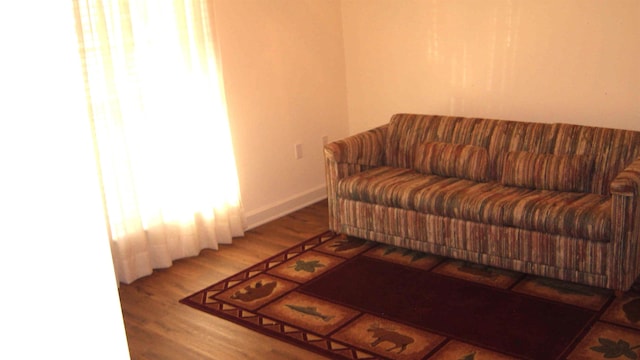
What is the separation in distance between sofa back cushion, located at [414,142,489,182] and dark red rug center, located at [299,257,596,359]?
0.73 metres

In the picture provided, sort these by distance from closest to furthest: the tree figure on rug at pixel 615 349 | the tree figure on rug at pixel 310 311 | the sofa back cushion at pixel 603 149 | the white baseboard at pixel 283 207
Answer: the tree figure on rug at pixel 615 349 → the tree figure on rug at pixel 310 311 → the sofa back cushion at pixel 603 149 → the white baseboard at pixel 283 207

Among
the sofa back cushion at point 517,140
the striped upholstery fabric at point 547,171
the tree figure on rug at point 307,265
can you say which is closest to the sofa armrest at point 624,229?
the striped upholstery fabric at point 547,171

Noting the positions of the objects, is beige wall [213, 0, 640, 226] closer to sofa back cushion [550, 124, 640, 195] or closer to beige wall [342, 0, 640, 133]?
beige wall [342, 0, 640, 133]

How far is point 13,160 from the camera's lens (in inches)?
30.1

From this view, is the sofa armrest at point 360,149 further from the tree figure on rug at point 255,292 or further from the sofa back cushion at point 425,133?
the tree figure on rug at point 255,292

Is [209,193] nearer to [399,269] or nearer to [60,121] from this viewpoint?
[399,269]

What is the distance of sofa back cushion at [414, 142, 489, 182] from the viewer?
→ 421cm

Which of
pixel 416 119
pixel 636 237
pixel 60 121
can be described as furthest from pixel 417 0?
pixel 60 121

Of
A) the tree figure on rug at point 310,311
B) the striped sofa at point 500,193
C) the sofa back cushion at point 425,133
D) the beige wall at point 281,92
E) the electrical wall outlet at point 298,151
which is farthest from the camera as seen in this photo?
the electrical wall outlet at point 298,151

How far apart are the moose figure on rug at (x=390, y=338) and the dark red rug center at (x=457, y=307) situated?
128mm

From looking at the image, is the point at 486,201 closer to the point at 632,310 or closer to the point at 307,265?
the point at 632,310

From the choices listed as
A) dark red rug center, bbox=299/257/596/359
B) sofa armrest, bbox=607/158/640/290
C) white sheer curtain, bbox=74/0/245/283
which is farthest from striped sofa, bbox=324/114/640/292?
white sheer curtain, bbox=74/0/245/283

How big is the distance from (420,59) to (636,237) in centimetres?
222

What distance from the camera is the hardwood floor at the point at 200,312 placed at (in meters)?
3.28
